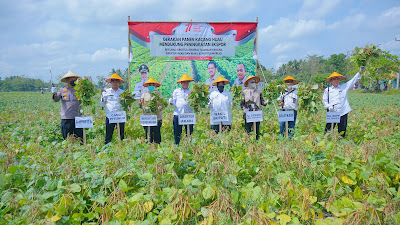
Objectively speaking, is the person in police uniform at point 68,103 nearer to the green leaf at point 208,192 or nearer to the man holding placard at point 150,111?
the man holding placard at point 150,111

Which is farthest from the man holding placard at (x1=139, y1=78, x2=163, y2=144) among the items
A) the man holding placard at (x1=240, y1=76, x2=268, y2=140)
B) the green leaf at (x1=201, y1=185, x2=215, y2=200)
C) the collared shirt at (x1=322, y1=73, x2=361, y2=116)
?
the collared shirt at (x1=322, y1=73, x2=361, y2=116)

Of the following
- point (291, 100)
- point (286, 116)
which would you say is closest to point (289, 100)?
point (291, 100)

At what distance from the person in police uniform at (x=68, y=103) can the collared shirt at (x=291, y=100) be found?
476 centimetres

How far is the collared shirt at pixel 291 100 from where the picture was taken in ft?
19.7

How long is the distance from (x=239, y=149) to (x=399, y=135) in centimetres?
408

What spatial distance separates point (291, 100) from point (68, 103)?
5138 millimetres

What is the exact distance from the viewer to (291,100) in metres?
6.02

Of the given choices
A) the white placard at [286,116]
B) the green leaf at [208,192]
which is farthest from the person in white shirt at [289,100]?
the green leaf at [208,192]

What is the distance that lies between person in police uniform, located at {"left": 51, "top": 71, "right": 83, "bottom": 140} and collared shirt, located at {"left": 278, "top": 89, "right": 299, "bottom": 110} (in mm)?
4761

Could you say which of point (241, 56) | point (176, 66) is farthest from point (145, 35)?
point (241, 56)

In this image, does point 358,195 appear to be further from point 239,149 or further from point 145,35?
point 145,35

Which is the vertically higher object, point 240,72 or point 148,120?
point 240,72

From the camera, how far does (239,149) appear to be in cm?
A: 385

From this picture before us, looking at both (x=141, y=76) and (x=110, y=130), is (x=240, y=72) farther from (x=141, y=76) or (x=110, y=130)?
(x=110, y=130)
